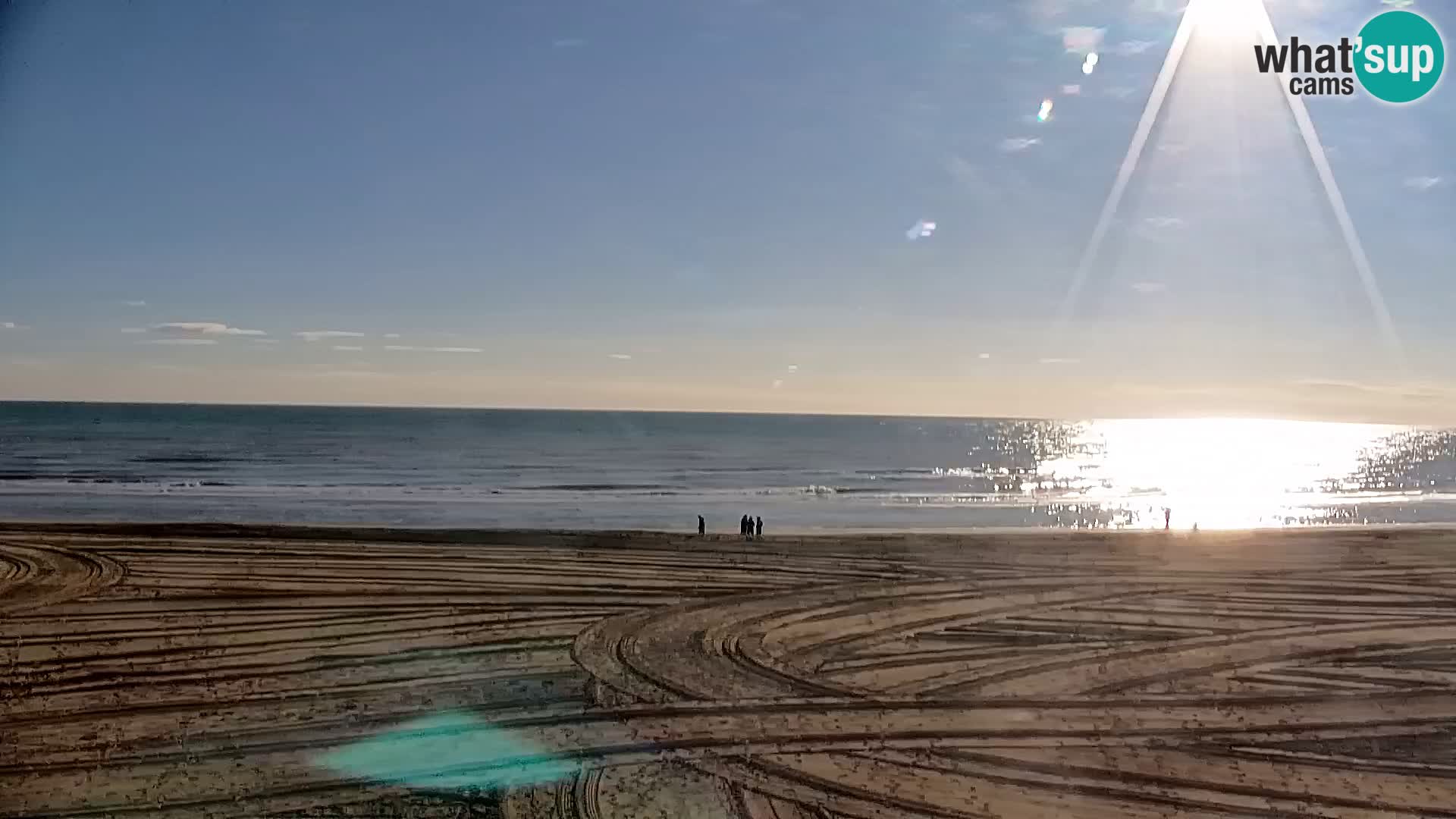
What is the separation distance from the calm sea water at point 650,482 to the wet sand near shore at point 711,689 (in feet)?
54.6

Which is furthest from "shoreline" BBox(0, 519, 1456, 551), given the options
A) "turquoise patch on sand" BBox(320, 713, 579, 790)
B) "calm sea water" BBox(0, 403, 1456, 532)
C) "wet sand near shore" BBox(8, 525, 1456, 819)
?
"turquoise patch on sand" BBox(320, 713, 579, 790)

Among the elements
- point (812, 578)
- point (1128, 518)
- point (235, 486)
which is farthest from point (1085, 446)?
point (812, 578)

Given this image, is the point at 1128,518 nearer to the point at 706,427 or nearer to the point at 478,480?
the point at 478,480

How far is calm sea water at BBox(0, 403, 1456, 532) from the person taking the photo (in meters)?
40.0

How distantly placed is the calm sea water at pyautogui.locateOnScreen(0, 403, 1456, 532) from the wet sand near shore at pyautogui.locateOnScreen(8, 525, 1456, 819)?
655 inches

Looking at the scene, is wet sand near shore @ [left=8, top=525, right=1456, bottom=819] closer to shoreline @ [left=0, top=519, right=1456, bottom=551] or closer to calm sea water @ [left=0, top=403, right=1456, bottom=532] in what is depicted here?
shoreline @ [left=0, top=519, right=1456, bottom=551]

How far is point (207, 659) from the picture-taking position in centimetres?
1355

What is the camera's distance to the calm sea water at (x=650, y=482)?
131ft

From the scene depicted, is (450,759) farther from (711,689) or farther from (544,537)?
(544,537)

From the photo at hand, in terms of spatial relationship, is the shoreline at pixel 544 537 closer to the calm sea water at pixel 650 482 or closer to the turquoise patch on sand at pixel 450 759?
the calm sea water at pixel 650 482

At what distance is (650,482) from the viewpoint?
57594 mm

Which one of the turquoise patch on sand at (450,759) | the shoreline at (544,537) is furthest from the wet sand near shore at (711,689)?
the shoreline at (544,537)

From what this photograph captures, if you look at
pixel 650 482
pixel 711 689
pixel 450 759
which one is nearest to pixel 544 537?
pixel 711 689

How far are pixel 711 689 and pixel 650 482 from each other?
1786 inches
